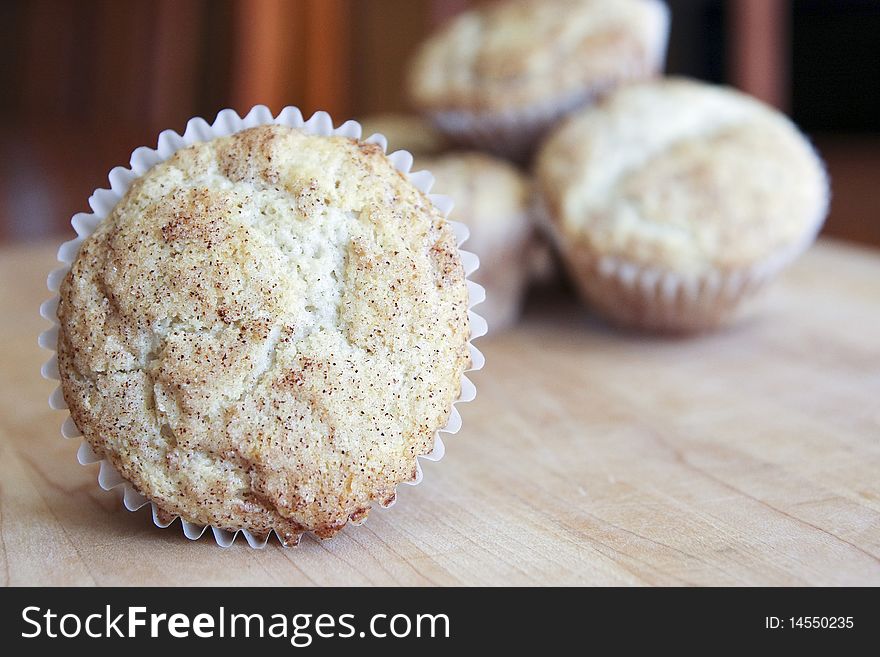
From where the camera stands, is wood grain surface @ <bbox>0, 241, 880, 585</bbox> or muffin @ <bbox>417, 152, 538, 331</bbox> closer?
wood grain surface @ <bbox>0, 241, 880, 585</bbox>

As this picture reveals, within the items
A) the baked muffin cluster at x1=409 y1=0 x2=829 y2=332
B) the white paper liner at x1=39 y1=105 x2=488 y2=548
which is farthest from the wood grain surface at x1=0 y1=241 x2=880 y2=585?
the baked muffin cluster at x1=409 y1=0 x2=829 y2=332

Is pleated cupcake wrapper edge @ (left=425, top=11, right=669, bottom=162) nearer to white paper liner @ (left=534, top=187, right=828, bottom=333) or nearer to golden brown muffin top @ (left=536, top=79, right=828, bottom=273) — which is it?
golden brown muffin top @ (left=536, top=79, right=828, bottom=273)

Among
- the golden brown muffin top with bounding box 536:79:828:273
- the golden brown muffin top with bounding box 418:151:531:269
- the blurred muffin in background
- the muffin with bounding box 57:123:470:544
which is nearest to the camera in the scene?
the muffin with bounding box 57:123:470:544

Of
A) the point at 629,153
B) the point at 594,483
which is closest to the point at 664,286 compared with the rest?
the point at 629,153

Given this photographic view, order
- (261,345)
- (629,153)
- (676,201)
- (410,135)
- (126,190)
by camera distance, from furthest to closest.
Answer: (410,135) → (629,153) → (676,201) → (126,190) → (261,345)

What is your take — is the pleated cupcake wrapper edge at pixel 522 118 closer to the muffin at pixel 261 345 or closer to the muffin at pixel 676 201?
the muffin at pixel 676 201

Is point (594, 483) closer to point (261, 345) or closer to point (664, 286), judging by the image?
point (261, 345)

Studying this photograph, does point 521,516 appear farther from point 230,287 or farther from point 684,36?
point 684,36

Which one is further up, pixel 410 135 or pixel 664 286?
pixel 410 135
